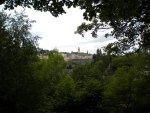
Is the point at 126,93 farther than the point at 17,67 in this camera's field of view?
Yes

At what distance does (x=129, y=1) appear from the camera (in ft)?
27.6

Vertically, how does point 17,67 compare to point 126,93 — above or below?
above

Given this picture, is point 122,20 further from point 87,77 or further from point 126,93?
point 87,77

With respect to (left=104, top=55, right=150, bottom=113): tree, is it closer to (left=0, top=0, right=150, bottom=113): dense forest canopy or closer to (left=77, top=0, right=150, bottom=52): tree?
(left=0, top=0, right=150, bottom=113): dense forest canopy

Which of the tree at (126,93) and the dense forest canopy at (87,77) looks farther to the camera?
the tree at (126,93)

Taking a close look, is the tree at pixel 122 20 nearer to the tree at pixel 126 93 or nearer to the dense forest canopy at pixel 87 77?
the dense forest canopy at pixel 87 77

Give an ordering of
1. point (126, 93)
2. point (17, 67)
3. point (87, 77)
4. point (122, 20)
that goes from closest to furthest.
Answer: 1. point (122, 20)
2. point (17, 67)
3. point (126, 93)
4. point (87, 77)

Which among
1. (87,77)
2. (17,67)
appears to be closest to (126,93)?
(87,77)

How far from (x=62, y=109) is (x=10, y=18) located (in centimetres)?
1379

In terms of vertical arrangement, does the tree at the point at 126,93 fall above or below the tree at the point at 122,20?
below

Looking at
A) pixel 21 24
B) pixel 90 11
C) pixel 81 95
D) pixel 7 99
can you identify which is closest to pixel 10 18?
pixel 21 24

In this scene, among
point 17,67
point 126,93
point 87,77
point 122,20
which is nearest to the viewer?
point 122,20

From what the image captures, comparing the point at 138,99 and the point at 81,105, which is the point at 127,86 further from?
the point at 81,105

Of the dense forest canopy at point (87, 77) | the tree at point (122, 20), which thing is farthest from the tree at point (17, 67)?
the tree at point (122, 20)
